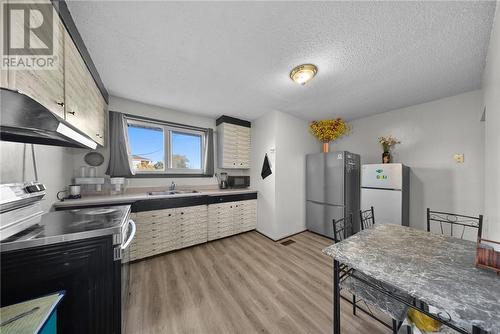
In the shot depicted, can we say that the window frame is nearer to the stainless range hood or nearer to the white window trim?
the white window trim

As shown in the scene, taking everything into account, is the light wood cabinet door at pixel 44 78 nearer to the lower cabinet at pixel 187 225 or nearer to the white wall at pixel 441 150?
the lower cabinet at pixel 187 225

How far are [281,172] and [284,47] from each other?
2.04 m

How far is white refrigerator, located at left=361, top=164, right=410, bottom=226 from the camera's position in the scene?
2.45 m

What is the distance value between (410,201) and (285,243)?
7.46 ft

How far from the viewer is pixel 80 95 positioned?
147 centimetres

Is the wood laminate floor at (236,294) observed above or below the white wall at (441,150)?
below

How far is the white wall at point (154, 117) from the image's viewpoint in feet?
8.18

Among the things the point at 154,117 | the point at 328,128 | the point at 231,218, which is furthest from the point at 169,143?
the point at 328,128

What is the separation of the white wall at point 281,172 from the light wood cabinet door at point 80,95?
254 centimetres

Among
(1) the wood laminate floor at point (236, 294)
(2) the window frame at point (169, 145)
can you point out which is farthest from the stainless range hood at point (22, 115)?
(2) the window frame at point (169, 145)

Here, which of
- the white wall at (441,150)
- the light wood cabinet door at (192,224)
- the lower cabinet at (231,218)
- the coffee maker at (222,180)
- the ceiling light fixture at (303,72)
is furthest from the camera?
the coffee maker at (222,180)

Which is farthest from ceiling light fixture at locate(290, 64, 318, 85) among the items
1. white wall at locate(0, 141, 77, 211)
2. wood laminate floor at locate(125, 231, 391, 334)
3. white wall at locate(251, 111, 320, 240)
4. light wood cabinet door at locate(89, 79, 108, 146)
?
white wall at locate(0, 141, 77, 211)

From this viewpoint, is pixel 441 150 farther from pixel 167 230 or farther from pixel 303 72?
pixel 167 230

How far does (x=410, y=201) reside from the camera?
277 centimetres
